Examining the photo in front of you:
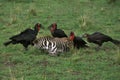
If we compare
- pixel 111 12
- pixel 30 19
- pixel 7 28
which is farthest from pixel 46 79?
pixel 111 12

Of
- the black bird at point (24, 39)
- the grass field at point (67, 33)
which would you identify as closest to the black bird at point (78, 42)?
the grass field at point (67, 33)

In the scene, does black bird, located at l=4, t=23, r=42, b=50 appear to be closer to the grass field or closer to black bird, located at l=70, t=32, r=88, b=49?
the grass field

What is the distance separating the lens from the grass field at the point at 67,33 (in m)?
8.15

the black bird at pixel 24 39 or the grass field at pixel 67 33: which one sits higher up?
the black bird at pixel 24 39

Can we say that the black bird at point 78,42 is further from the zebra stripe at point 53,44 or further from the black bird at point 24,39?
the black bird at point 24,39

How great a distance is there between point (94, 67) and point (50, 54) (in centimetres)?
133

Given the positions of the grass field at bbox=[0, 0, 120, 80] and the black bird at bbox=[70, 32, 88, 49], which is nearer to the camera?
the grass field at bbox=[0, 0, 120, 80]

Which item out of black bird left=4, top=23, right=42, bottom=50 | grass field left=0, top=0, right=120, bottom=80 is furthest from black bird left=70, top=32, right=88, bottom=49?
black bird left=4, top=23, right=42, bottom=50

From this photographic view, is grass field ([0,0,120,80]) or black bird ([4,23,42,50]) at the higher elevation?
black bird ([4,23,42,50])

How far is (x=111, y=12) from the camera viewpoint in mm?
14719

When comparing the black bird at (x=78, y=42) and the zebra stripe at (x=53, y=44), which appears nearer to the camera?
the zebra stripe at (x=53, y=44)

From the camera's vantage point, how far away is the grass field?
26.7 feet

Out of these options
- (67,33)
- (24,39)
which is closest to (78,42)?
(24,39)

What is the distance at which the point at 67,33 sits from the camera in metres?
12.1
